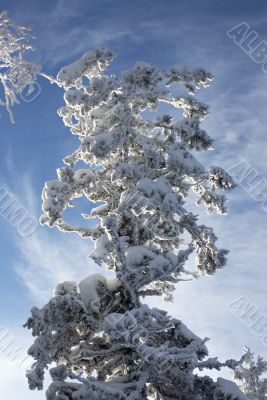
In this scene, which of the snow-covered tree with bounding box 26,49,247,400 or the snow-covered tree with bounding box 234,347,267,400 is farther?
the snow-covered tree with bounding box 234,347,267,400

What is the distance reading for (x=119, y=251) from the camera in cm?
988

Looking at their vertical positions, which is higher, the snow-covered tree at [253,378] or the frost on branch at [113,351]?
the snow-covered tree at [253,378]

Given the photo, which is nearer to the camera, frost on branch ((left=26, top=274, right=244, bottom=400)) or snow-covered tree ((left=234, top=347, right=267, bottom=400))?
frost on branch ((left=26, top=274, right=244, bottom=400))

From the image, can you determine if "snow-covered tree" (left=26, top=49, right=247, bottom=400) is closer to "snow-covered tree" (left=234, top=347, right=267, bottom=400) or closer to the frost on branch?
the frost on branch

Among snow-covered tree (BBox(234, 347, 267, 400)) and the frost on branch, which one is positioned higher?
snow-covered tree (BBox(234, 347, 267, 400))

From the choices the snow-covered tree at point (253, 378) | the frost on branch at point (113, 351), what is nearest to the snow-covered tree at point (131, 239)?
the frost on branch at point (113, 351)

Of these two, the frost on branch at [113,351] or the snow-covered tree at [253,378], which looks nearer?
the frost on branch at [113,351]

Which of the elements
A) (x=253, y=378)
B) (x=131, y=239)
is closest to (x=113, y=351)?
(x=131, y=239)

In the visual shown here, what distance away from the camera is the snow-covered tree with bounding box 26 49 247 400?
32.0 feet

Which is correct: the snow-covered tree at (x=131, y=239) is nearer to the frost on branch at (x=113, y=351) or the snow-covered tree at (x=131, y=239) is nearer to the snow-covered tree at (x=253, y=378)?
the frost on branch at (x=113, y=351)

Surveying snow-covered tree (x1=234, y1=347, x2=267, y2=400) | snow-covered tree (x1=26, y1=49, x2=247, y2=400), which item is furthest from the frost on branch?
snow-covered tree (x1=234, y1=347, x2=267, y2=400)

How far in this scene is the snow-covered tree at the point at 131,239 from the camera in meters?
9.75

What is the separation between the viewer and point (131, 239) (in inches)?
472

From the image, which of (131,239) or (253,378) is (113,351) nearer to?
(131,239)
